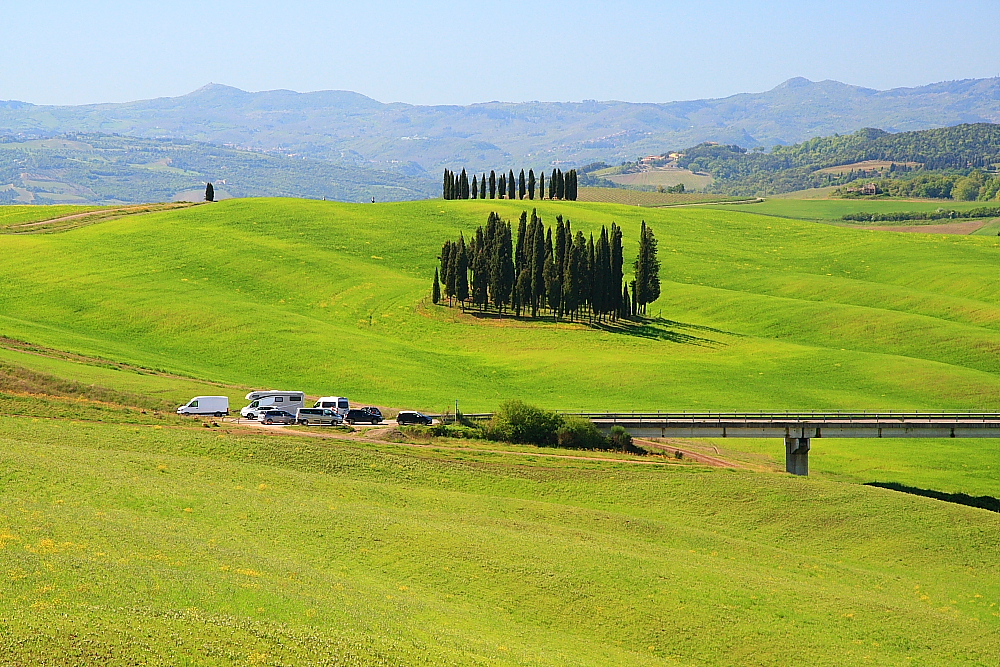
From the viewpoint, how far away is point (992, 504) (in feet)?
226

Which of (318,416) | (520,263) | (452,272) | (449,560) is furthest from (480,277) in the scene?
(449,560)

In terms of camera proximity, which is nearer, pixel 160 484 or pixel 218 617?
pixel 218 617

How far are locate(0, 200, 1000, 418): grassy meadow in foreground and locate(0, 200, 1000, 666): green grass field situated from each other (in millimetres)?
600

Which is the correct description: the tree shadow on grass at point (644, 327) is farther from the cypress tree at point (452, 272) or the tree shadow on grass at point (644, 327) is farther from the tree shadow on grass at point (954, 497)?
the tree shadow on grass at point (954, 497)

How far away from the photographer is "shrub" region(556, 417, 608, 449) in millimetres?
72062

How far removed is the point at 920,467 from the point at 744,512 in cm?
2687

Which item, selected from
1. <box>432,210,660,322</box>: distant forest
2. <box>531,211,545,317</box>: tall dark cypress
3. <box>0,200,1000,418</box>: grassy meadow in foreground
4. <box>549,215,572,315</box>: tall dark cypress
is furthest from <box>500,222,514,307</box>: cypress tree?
<box>549,215,572,315</box>: tall dark cypress

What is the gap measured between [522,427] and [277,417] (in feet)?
59.5

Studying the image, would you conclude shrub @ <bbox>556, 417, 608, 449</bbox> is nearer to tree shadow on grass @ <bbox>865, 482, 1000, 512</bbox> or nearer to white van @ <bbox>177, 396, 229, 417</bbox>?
tree shadow on grass @ <bbox>865, 482, 1000, 512</bbox>

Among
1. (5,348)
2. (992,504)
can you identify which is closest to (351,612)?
(992,504)

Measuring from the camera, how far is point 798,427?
75312mm

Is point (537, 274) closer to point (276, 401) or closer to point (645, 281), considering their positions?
point (645, 281)

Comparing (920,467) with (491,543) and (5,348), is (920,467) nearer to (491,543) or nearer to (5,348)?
(491,543)

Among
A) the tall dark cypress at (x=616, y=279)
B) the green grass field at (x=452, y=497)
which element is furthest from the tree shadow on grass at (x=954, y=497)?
the tall dark cypress at (x=616, y=279)
